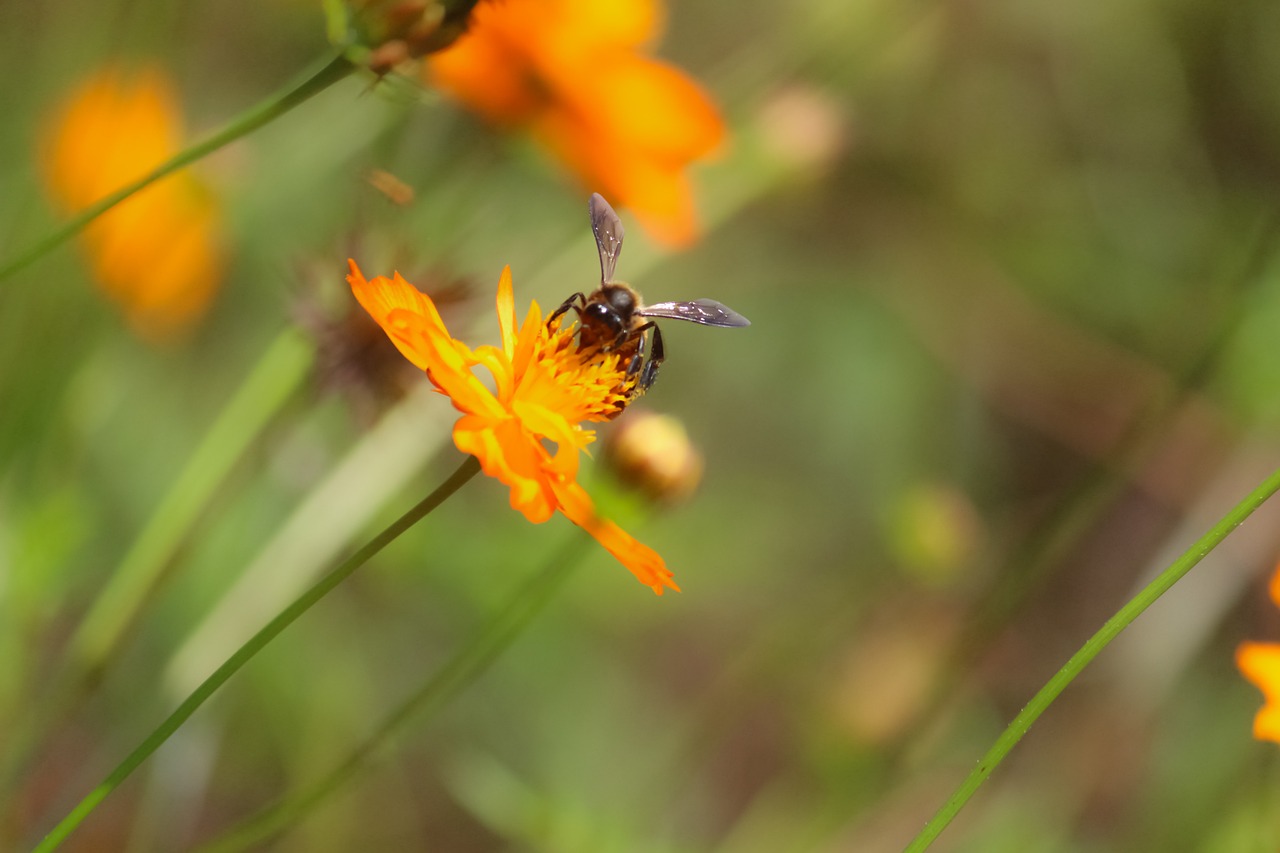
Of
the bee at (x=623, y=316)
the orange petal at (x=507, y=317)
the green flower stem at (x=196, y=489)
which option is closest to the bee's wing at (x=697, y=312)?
the bee at (x=623, y=316)

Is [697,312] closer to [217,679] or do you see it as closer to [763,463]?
[217,679]

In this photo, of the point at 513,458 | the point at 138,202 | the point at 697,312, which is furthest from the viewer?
the point at 138,202

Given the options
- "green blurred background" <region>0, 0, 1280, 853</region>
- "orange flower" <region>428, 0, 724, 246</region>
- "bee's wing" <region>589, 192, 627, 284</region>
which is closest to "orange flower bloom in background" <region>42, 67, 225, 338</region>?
"green blurred background" <region>0, 0, 1280, 853</region>

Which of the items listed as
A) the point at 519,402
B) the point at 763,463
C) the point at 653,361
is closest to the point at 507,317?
the point at 519,402

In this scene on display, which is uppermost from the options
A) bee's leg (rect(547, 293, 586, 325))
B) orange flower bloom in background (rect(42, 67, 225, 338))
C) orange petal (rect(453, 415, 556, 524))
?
orange flower bloom in background (rect(42, 67, 225, 338))

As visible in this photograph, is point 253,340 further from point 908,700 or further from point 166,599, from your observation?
point 908,700

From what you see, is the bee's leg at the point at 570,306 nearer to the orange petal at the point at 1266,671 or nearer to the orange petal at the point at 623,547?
the orange petal at the point at 623,547

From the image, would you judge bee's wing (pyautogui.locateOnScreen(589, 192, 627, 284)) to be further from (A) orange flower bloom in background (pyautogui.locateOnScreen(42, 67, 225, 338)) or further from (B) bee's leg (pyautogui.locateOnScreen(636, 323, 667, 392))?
(A) orange flower bloom in background (pyautogui.locateOnScreen(42, 67, 225, 338))
